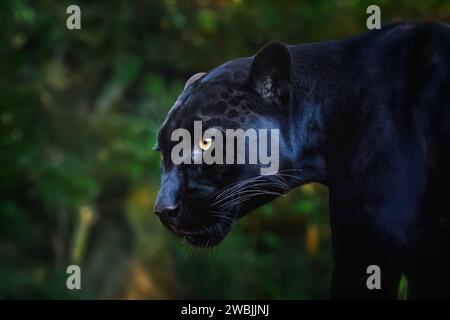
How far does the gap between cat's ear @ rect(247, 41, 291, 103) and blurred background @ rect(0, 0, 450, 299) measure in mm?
4673

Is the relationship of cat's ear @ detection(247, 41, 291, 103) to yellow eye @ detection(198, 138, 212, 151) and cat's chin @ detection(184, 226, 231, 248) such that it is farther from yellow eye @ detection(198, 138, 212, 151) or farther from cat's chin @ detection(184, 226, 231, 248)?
cat's chin @ detection(184, 226, 231, 248)

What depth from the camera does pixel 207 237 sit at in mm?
3244

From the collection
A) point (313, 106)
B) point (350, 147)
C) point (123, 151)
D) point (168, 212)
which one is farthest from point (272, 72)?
point (123, 151)

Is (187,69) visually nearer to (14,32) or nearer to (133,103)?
(133,103)

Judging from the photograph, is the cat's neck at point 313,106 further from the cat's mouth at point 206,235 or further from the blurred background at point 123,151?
the blurred background at point 123,151

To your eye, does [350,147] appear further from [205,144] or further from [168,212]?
[168,212]

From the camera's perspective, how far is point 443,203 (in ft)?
10.1

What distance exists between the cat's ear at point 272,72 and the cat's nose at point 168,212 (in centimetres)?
51

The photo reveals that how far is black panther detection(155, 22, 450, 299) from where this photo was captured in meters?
3.02

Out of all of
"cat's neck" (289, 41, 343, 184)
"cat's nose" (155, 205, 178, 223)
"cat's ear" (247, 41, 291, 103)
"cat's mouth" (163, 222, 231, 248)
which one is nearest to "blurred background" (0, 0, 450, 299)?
"cat's neck" (289, 41, 343, 184)

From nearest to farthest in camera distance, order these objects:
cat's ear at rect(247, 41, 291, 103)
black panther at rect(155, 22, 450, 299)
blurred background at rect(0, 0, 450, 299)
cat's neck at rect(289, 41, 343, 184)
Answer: black panther at rect(155, 22, 450, 299), cat's ear at rect(247, 41, 291, 103), cat's neck at rect(289, 41, 343, 184), blurred background at rect(0, 0, 450, 299)

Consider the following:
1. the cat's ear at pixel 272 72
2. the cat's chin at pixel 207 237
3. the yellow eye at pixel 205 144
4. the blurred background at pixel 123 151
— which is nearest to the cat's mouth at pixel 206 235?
the cat's chin at pixel 207 237

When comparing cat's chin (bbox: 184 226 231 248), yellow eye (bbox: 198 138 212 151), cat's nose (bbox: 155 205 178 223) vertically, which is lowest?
cat's chin (bbox: 184 226 231 248)

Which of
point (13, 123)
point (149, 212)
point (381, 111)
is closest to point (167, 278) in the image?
point (149, 212)
